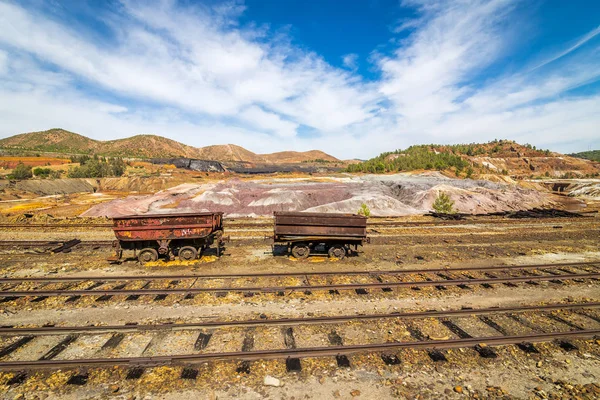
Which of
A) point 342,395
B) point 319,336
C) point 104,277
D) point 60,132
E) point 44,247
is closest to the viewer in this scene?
point 342,395

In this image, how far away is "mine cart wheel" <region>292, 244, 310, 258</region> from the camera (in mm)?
14086

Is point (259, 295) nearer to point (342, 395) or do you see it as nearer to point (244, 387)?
point (244, 387)

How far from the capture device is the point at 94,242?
17.1 meters

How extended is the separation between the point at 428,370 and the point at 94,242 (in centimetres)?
1955

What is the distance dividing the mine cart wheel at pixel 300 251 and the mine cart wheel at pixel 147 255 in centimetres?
694

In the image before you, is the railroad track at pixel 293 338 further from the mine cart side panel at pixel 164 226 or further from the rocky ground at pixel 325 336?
the mine cart side panel at pixel 164 226

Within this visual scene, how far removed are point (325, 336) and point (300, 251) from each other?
7074mm

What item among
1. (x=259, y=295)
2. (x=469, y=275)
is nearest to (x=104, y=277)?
(x=259, y=295)

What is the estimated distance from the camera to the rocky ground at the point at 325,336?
18.0 feet

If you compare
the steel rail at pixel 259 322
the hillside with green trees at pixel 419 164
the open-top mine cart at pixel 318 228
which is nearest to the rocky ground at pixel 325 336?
the steel rail at pixel 259 322

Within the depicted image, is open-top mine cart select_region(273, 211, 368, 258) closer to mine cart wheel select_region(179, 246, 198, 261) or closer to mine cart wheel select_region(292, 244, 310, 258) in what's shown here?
mine cart wheel select_region(292, 244, 310, 258)

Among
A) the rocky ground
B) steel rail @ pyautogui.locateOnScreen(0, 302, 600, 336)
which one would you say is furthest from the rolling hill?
steel rail @ pyautogui.locateOnScreen(0, 302, 600, 336)

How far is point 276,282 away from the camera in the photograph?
420 inches

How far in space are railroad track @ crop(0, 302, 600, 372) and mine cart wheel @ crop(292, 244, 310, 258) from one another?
6259mm
